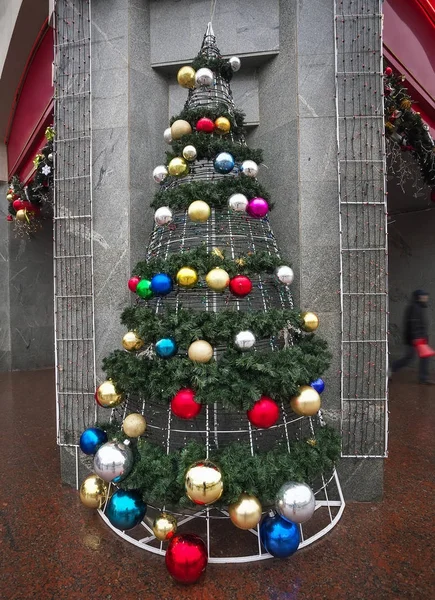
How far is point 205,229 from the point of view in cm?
290

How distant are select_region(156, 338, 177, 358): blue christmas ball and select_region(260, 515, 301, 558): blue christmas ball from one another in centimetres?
128

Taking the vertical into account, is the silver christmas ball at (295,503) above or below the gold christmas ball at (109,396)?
below

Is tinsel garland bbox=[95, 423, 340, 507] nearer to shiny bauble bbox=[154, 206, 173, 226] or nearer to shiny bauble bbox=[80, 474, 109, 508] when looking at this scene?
shiny bauble bbox=[80, 474, 109, 508]

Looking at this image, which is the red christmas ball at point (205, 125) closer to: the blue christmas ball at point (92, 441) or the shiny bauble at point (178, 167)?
the shiny bauble at point (178, 167)

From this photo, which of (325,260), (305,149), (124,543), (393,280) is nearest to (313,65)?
(305,149)

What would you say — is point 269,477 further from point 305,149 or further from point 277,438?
point 305,149

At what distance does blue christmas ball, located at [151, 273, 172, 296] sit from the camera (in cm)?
247

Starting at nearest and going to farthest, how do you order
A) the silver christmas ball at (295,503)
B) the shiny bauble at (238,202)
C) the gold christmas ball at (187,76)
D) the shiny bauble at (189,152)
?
the silver christmas ball at (295,503) < the shiny bauble at (238,202) < the shiny bauble at (189,152) < the gold christmas ball at (187,76)

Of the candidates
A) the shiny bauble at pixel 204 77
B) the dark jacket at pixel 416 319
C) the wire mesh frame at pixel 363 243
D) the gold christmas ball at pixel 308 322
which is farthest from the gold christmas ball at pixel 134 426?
the dark jacket at pixel 416 319

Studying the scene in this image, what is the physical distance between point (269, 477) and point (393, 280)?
26.2ft

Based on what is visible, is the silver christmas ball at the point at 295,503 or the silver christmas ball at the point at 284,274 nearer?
the silver christmas ball at the point at 295,503

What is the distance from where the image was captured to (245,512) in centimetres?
211

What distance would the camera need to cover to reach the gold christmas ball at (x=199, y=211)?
262cm

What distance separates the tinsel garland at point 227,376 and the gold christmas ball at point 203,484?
1.31 feet
